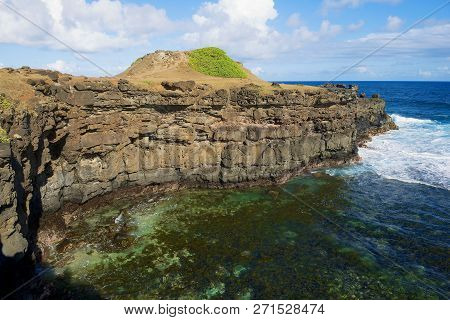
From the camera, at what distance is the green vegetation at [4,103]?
62.3 feet

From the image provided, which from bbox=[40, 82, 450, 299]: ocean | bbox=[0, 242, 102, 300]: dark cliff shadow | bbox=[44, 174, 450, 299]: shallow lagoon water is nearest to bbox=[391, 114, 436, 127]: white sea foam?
bbox=[40, 82, 450, 299]: ocean

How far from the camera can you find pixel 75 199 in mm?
25594

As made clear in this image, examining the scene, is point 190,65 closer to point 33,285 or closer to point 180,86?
point 180,86

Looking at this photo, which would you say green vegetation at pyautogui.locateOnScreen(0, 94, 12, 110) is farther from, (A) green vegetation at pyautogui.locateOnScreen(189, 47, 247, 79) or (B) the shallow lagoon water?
(A) green vegetation at pyautogui.locateOnScreen(189, 47, 247, 79)

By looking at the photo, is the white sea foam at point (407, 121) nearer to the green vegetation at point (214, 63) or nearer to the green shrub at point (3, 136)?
the green vegetation at point (214, 63)

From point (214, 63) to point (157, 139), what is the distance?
20928 millimetres

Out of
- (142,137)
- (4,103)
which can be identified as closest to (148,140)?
(142,137)

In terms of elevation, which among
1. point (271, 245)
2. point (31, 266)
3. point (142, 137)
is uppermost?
point (142, 137)

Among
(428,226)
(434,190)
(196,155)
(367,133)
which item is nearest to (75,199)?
(196,155)

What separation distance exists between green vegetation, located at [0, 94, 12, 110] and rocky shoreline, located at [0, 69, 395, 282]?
19.4 inches

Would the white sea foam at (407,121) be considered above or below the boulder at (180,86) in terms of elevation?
below

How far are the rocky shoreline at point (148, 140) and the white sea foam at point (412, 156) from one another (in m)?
4.94

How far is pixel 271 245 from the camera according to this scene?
21.5 meters

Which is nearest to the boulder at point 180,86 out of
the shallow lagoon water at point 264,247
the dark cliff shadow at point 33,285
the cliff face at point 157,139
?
the cliff face at point 157,139
